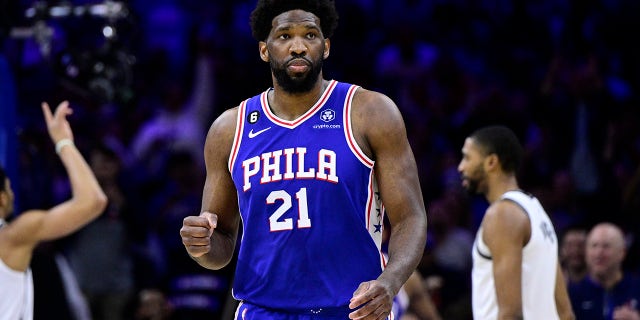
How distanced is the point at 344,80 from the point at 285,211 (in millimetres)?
6532

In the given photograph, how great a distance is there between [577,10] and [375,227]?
7360mm

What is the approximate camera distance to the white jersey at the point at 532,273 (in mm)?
6027

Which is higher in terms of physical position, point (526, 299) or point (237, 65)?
point (237, 65)

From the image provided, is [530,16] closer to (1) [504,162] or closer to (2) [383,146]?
(1) [504,162]

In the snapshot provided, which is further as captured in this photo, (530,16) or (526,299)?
(530,16)

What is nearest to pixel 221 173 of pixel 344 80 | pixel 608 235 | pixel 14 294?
pixel 14 294

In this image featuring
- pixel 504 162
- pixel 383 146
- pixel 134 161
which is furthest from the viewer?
pixel 134 161

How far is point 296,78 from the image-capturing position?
4465mm

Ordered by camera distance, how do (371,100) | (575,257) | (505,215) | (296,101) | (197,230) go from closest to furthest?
(197,230) → (371,100) → (296,101) → (505,215) → (575,257)

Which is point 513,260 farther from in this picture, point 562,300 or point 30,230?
point 30,230

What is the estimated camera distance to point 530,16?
1126 centimetres

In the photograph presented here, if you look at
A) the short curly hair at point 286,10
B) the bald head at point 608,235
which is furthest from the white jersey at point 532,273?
the short curly hair at point 286,10

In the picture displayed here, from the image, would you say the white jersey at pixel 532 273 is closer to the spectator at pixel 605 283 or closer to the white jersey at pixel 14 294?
the spectator at pixel 605 283

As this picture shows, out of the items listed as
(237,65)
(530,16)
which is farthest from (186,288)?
(530,16)
